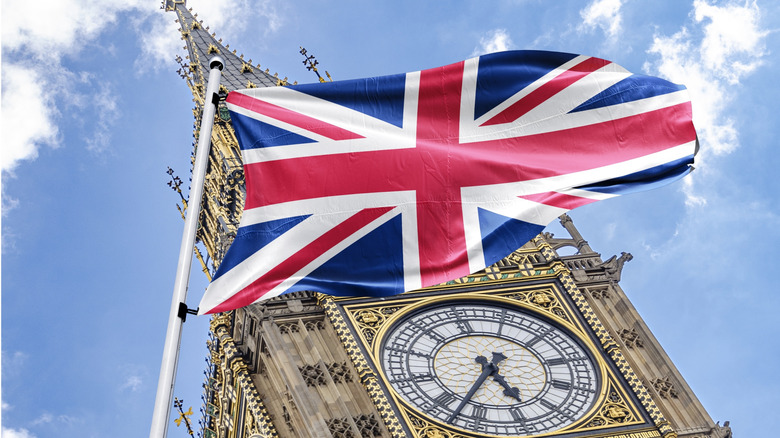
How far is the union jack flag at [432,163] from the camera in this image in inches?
610

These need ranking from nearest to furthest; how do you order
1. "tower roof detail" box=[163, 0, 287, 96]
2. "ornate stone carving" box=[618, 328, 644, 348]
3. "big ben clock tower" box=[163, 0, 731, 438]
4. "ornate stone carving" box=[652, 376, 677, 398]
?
"big ben clock tower" box=[163, 0, 731, 438] < "ornate stone carving" box=[652, 376, 677, 398] < "ornate stone carving" box=[618, 328, 644, 348] < "tower roof detail" box=[163, 0, 287, 96]

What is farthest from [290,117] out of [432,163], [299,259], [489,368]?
[489,368]

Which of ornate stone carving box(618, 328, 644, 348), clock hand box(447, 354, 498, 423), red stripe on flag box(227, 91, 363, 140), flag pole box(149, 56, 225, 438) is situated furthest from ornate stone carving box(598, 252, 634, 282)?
flag pole box(149, 56, 225, 438)

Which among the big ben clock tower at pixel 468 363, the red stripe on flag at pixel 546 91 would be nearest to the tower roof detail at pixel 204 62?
the big ben clock tower at pixel 468 363

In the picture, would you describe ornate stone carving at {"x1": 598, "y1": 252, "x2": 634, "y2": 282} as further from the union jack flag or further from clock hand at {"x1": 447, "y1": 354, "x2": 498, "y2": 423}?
the union jack flag

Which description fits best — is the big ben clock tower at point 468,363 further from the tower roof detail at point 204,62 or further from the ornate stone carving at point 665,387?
the tower roof detail at point 204,62

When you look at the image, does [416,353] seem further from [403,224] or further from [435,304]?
[403,224]

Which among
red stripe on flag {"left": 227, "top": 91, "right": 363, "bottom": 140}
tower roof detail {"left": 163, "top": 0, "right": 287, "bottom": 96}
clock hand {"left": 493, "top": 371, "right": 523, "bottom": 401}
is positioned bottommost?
red stripe on flag {"left": 227, "top": 91, "right": 363, "bottom": 140}

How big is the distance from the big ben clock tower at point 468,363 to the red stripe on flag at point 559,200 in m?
10.7

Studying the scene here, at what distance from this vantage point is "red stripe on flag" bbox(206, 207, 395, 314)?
1427 centimetres

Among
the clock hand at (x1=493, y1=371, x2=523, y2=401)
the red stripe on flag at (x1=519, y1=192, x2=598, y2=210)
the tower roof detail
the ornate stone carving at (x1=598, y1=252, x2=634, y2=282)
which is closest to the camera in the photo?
the red stripe on flag at (x1=519, y1=192, x2=598, y2=210)

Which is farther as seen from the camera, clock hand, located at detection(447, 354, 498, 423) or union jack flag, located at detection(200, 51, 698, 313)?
clock hand, located at detection(447, 354, 498, 423)

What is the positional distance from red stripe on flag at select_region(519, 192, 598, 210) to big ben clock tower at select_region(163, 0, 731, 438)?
10.7 meters

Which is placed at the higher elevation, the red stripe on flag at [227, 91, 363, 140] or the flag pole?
the red stripe on flag at [227, 91, 363, 140]
